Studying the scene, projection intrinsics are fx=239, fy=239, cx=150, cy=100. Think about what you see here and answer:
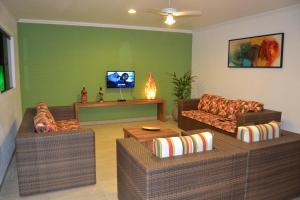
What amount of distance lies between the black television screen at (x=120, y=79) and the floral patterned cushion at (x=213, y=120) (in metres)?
1.63

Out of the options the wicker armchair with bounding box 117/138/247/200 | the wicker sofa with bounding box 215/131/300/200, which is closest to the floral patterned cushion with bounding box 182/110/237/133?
the wicker sofa with bounding box 215/131/300/200

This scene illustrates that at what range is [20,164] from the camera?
2.56 meters

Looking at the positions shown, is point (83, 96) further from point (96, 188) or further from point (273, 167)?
point (273, 167)

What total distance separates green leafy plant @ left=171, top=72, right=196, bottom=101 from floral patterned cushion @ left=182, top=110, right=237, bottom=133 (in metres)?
0.96

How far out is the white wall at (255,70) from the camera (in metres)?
4.09

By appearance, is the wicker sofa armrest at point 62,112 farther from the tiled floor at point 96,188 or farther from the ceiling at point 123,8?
the ceiling at point 123,8

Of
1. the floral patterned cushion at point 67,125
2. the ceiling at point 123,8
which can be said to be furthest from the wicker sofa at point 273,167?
the floral patterned cushion at point 67,125

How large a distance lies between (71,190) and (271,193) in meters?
2.17

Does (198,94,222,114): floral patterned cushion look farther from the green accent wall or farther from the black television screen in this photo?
the black television screen

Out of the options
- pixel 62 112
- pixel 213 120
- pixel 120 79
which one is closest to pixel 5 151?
pixel 62 112

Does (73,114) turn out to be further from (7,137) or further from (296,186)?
(296,186)

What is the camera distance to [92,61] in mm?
5781

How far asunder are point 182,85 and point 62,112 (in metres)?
3.17

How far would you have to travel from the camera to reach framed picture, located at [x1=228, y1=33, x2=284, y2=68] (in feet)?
14.3
